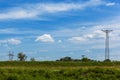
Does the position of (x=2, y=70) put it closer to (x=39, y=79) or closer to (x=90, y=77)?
(x=39, y=79)

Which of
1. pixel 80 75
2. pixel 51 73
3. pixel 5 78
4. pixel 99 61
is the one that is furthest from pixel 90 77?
pixel 99 61

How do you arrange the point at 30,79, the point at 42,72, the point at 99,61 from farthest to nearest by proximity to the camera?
the point at 99,61 < the point at 42,72 < the point at 30,79

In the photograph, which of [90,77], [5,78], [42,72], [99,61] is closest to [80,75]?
[90,77]

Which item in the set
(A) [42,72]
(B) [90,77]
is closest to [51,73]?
(A) [42,72]

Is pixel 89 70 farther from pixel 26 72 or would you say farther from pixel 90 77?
pixel 26 72

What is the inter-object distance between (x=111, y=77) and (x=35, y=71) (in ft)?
20.3

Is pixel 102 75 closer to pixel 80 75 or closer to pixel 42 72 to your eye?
pixel 80 75

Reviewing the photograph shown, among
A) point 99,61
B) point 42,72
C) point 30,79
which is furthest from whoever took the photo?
point 99,61

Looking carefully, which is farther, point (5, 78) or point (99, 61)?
point (99, 61)

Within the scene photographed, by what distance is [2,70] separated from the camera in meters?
37.2

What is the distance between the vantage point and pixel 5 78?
34938mm

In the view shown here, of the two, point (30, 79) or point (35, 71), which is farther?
point (35, 71)

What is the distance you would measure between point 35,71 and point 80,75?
378 cm

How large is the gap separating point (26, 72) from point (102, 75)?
612cm
